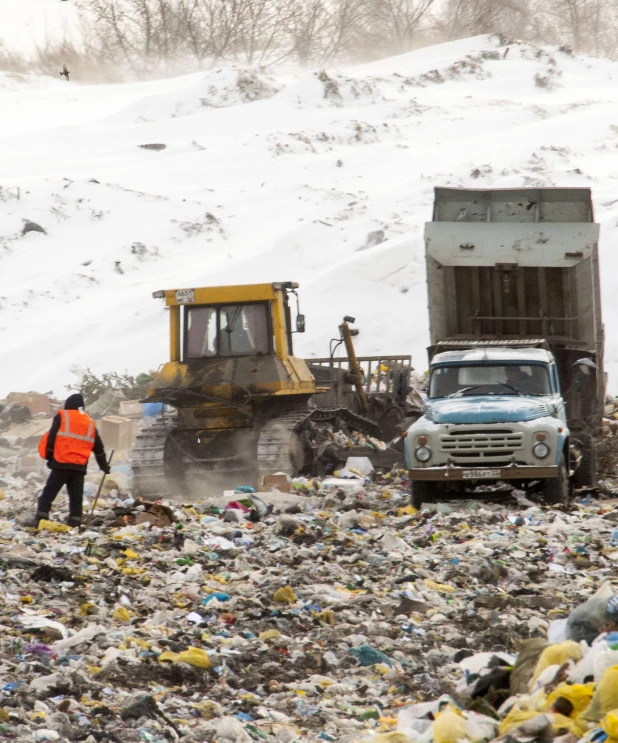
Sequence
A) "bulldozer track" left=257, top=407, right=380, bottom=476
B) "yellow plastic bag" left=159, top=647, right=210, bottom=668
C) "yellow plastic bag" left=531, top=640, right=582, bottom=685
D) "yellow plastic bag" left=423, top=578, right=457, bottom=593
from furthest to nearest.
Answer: "bulldozer track" left=257, top=407, right=380, bottom=476, "yellow plastic bag" left=423, top=578, right=457, bottom=593, "yellow plastic bag" left=159, top=647, right=210, bottom=668, "yellow plastic bag" left=531, top=640, right=582, bottom=685

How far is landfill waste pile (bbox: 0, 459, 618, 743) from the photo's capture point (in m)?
5.04

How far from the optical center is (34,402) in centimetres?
1909

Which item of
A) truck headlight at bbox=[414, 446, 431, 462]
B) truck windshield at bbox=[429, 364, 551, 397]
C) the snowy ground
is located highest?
the snowy ground

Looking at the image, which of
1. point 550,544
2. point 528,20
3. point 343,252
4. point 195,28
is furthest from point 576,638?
point 528,20

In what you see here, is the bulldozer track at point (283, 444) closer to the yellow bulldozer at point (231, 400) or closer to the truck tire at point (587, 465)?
the yellow bulldozer at point (231, 400)

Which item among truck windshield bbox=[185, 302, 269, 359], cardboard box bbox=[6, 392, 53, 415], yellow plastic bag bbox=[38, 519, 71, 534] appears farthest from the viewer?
cardboard box bbox=[6, 392, 53, 415]

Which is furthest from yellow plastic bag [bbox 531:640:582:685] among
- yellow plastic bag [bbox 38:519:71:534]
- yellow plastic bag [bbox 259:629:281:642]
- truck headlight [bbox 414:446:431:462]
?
truck headlight [bbox 414:446:431:462]

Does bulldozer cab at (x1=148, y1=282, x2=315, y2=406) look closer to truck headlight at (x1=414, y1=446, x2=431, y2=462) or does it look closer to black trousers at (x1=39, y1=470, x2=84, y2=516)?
truck headlight at (x1=414, y1=446, x2=431, y2=462)

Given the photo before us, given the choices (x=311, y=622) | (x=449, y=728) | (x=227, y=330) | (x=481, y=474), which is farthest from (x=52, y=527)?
(x=449, y=728)

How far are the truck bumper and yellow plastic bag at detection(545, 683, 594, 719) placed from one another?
6.41 metres

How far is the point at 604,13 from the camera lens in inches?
2491

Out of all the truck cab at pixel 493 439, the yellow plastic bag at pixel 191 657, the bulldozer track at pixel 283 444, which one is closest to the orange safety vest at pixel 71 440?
the bulldozer track at pixel 283 444

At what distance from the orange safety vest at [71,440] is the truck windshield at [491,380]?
363 centimetres

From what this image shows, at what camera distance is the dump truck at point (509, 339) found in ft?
36.2
